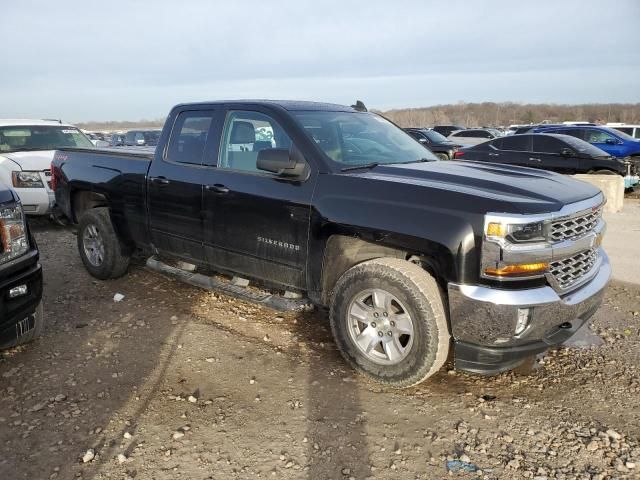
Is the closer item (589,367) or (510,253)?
(510,253)

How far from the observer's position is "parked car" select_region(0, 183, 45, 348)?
3416 mm

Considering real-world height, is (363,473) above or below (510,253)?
below

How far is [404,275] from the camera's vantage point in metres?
3.36

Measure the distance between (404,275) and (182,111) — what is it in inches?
111

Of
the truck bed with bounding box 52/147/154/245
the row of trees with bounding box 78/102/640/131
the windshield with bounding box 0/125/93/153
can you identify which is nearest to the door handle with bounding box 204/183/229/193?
the truck bed with bounding box 52/147/154/245

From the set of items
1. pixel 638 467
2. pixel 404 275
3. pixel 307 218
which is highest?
pixel 307 218

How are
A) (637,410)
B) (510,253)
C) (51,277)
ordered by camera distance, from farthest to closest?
(51,277)
(637,410)
(510,253)

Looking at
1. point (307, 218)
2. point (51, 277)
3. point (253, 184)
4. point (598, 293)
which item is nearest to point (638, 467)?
point (598, 293)

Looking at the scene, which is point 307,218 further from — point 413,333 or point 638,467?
point 638,467

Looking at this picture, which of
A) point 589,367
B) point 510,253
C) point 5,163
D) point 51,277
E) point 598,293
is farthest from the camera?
point 5,163

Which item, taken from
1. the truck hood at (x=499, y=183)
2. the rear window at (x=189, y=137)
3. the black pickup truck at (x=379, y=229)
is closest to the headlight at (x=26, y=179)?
the black pickup truck at (x=379, y=229)

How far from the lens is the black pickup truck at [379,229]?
311 centimetres

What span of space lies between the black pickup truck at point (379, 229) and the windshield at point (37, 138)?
5088 mm

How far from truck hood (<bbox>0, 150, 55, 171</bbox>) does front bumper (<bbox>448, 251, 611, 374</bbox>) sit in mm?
7422
